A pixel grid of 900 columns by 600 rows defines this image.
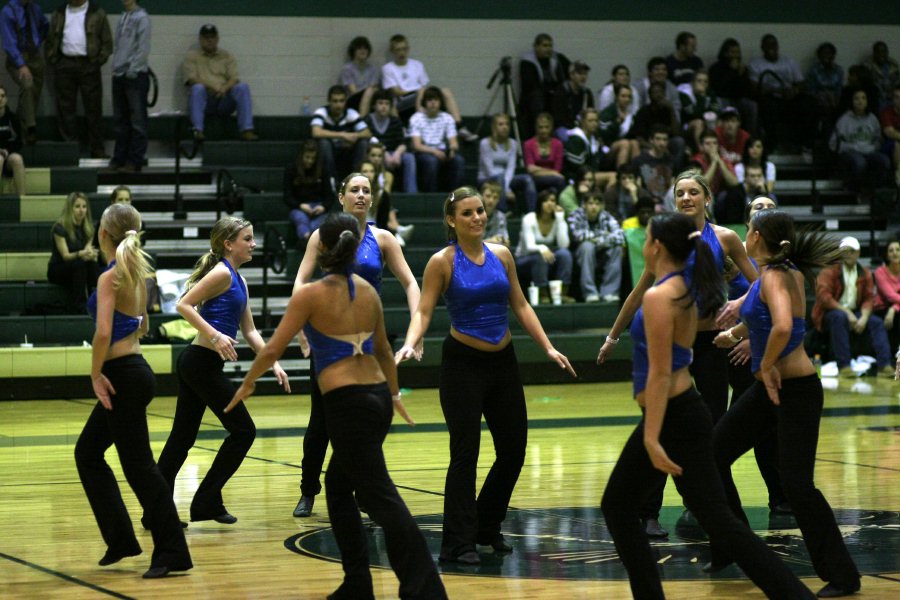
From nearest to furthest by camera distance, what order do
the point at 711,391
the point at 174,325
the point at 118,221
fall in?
1. the point at 118,221
2. the point at 711,391
3. the point at 174,325

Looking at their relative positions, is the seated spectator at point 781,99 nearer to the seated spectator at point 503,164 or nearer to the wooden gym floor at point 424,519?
the seated spectator at point 503,164

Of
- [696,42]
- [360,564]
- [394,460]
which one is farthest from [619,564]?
[696,42]

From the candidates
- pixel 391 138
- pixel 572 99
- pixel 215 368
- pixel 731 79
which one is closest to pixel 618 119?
pixel 572 99

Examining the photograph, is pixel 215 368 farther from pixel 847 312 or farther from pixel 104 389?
pixel 847 312

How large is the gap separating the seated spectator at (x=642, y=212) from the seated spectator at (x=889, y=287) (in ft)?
8.34

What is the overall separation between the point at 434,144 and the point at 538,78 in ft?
6.56

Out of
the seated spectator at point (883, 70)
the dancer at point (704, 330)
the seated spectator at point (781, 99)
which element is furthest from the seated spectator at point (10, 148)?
the seated spectator at point (883, 70)

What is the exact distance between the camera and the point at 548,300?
1447 centimetres

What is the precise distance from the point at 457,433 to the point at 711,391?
1319 mm

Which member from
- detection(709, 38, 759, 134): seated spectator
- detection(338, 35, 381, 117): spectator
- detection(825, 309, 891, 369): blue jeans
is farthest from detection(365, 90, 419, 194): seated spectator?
detection(825, 309, 891, 369): blue jeans

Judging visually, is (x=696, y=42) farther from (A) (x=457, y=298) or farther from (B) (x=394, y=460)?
(A) (x=457, y=298)

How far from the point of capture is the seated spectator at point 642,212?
1426 centimetres

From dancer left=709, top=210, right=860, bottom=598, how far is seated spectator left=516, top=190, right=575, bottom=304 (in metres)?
8.79

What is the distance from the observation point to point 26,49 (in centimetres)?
1506
